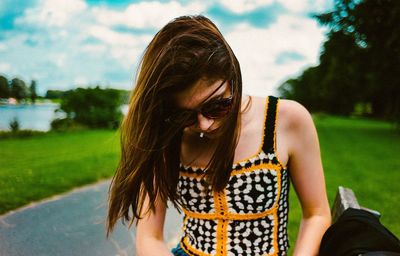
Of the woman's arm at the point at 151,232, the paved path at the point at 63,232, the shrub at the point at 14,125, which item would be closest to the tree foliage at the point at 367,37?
the paved path at the point at 63,232

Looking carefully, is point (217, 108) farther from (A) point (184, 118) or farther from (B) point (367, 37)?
(B) point (367, 37)

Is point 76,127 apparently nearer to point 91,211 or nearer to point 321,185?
point 91,211

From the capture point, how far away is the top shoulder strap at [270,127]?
1545 mm

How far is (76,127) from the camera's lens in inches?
972

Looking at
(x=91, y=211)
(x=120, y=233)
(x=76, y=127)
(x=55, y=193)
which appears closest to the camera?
(x=120, y=233)

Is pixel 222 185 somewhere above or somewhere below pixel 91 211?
above

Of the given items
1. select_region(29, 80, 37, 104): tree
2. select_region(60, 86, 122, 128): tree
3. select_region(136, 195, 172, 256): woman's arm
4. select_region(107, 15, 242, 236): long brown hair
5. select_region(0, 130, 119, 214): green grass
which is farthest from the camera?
select_region(60, 86, 122, 128): tree

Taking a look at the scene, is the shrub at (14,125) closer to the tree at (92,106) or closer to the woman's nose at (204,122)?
the tree at (92,106)

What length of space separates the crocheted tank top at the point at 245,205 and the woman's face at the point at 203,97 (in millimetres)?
244

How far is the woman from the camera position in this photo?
140cm

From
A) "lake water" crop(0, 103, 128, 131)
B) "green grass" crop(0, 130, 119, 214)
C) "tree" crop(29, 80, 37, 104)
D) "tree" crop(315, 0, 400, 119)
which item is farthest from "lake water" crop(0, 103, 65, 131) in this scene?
"tree" crop(315, 0, 400, 119)

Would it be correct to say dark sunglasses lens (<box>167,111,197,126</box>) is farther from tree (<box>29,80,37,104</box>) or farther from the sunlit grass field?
tree (<box>29,80,37,104</box>)

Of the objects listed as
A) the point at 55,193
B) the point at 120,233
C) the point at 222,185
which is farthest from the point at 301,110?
the point at 55,193

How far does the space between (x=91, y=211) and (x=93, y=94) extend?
23680 millimetres
